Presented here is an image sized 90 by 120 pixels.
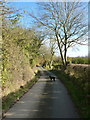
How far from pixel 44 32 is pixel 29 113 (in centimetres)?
1781

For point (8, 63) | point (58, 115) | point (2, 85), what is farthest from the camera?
point (8, 63)

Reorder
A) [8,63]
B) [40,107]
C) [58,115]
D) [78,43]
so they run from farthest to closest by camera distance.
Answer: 1. [78,43]
2. [8,63]
3. [40,107]
4. [58,115]

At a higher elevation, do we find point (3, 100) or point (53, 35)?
point (53, 35)

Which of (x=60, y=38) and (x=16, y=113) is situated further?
(x=60, y=38)

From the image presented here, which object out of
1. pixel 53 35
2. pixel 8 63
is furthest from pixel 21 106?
pixel 53 35

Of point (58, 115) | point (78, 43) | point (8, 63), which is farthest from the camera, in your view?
point (78, 43)

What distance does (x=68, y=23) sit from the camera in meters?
21.4

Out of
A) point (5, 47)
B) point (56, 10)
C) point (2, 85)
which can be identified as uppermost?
point (56, 10)

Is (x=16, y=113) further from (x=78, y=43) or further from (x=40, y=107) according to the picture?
(x=78, y=43)

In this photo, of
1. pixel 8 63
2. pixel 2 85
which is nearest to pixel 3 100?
pixel 2 85

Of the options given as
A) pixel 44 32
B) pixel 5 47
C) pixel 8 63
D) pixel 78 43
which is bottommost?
pixel 8 63

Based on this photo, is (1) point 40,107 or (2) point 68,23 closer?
(1) point 40,107

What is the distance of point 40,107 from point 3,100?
1.72 metres

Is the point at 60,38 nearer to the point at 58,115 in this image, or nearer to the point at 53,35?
the point at 53,35
